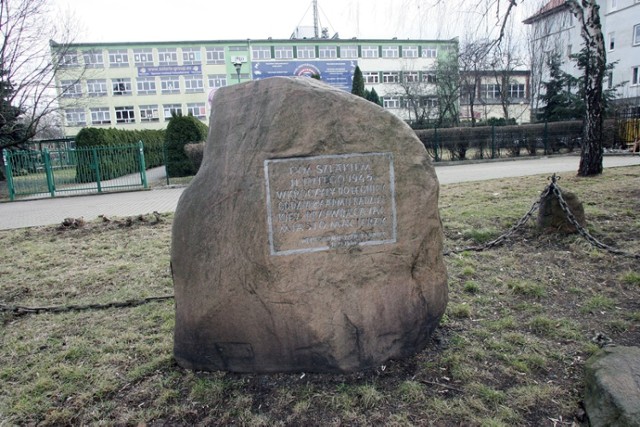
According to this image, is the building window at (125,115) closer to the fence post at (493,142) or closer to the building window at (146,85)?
the building window at (146,85)

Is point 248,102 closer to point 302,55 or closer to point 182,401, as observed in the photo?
point 182,401

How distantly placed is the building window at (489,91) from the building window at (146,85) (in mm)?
34345

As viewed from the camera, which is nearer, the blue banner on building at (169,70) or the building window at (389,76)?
the blue banner on building at (169,70)

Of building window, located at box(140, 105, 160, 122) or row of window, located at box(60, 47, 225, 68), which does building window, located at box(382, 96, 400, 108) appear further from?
building window, located at box(140, 105, 160, 122)

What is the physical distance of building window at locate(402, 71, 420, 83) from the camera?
137 feet

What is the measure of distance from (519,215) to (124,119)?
47.5 meters

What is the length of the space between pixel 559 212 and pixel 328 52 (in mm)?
46797

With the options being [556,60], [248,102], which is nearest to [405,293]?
[248,102]

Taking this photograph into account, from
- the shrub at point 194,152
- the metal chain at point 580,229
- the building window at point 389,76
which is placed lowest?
the metal chain at point 580,229

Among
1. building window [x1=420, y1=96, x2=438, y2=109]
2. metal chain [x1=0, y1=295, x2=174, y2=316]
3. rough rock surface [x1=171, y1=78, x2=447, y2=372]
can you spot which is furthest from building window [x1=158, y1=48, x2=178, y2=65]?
rough rock surface [x1=171, y1=78, x2=447, y2=372]

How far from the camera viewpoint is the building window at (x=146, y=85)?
150 feet

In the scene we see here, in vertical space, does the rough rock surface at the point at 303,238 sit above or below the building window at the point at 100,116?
below

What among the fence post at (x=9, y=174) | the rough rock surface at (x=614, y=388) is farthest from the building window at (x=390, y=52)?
the rough rock surface at (x=614, y=388)

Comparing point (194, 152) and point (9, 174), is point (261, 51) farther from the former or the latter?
point (9, 174)
